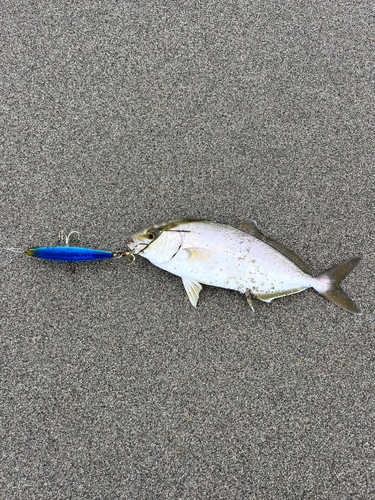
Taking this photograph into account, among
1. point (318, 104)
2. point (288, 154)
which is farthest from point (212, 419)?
point (318, 104)

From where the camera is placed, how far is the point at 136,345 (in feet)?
3.70

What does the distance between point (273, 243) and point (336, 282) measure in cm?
25

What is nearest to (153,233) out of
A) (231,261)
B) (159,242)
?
(159,242)

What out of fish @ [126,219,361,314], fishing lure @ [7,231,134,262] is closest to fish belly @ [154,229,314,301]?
fish @ [126,219,361,314]

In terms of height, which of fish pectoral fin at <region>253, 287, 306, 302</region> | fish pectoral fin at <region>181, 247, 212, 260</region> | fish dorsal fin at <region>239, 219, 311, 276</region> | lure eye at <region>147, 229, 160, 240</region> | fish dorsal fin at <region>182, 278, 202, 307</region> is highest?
fish dorsal fin at <region>239, 219, 311, 276</region>

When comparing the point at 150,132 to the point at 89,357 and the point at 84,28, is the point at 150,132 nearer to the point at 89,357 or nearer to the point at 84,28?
the point at 84,28

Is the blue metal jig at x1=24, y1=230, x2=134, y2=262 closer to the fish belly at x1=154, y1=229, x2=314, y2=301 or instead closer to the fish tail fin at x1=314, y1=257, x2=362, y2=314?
the fish belly at x1=154, y1=229, x2=314, y2=301

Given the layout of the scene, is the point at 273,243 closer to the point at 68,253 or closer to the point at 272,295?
the point at 272,295

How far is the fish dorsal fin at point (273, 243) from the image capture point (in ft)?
3.64

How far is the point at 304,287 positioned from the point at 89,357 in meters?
0.81

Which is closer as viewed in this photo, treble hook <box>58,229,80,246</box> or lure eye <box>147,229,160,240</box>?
lure eye <box>147,229,160,240</box>

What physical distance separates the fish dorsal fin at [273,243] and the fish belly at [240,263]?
33 mm

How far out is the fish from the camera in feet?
3.49

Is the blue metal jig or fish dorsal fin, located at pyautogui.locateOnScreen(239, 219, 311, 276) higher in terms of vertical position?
fish dorsal fin, located at pyautogui.locateOnScreen(239, 219, 311, 276)
